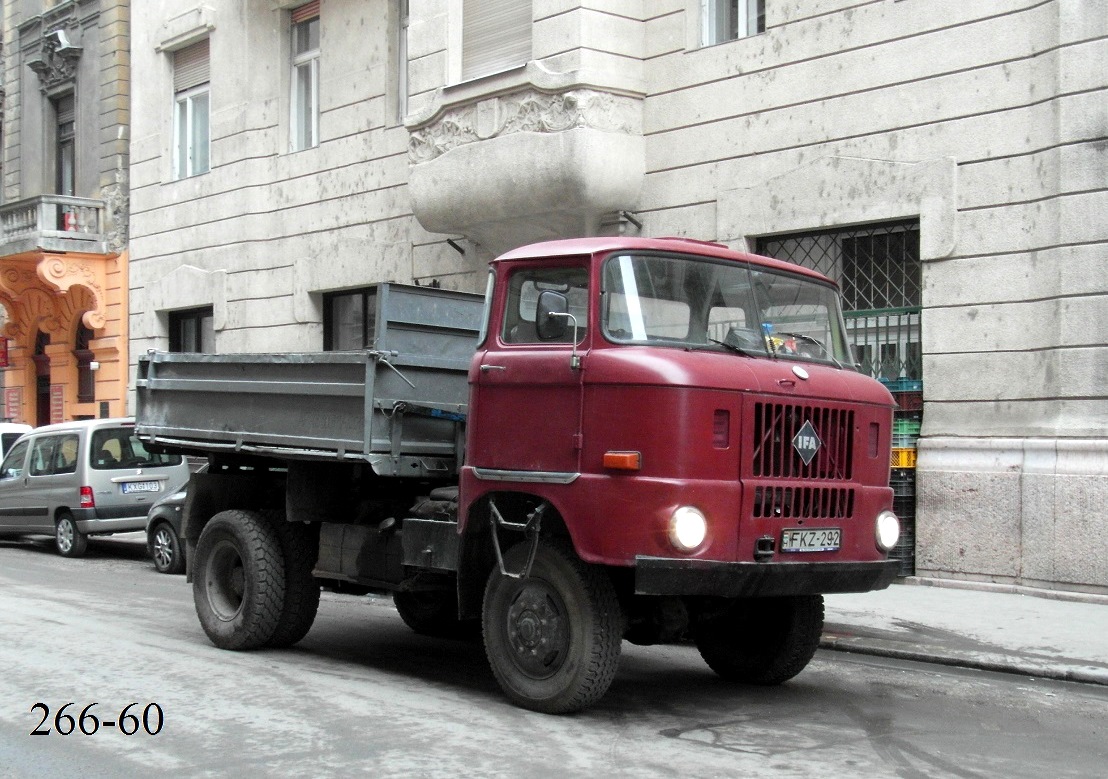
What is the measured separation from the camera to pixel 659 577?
656 cm

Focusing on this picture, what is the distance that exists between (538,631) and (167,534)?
901cm

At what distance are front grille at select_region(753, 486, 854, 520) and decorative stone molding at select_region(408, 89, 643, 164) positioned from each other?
8.29 metres

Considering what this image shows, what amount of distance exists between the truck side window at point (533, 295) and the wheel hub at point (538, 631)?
4.47 feet

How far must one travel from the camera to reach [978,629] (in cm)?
1006

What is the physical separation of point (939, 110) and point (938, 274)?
1530mm

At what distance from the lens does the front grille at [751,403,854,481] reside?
270 inches

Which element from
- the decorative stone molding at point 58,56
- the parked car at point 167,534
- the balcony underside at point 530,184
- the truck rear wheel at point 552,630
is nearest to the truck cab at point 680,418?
the truck rear wheel at point 552,630

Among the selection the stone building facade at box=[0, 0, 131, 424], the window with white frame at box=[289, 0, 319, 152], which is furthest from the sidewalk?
the stone building facade at box=[0, 0, 131, 424]

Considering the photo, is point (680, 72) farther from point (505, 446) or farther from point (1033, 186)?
point (505, 446)

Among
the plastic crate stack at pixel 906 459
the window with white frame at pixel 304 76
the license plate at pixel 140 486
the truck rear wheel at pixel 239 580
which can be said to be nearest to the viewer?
the truck rear wheel at pixel 239 580

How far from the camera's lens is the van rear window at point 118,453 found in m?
16.6

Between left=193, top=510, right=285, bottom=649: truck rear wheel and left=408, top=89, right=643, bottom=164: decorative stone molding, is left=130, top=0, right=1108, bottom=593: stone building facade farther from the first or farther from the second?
left=193, top=510, right=285, bottom=649: truck rear wheel

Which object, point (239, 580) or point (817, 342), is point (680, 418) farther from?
point (239, 580)

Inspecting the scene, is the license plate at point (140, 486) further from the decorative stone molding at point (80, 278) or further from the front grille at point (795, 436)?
the front grille at point (795, 436)
